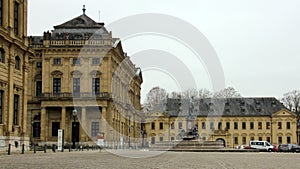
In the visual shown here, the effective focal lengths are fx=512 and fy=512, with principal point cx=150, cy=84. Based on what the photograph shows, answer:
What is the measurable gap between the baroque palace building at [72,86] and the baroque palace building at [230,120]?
120ft

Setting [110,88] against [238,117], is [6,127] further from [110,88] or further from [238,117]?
[238,117]

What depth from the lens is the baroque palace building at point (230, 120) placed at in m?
109

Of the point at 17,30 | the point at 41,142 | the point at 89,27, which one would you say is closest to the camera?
the point at 17,30

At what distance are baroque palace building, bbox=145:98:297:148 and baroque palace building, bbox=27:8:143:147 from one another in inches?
1443

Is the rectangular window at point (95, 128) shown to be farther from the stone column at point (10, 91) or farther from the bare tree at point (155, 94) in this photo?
the bare tree at point (155, 94)

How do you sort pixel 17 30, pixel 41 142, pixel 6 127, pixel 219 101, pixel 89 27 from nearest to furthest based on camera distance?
pixel 6 127
pixel 17 30
pixel 41 142
pixel 89 27
pixel 219 101

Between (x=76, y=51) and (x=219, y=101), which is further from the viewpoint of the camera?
(x=219, y=101)

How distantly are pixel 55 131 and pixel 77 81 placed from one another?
7.77 metres

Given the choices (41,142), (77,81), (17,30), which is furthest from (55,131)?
(17,30)

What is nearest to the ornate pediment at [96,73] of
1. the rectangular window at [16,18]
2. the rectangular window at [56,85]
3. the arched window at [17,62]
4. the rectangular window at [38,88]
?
the rectangular window at [56,85]

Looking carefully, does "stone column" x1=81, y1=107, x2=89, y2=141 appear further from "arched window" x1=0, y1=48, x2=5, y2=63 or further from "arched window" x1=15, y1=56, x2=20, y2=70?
"arched window" x1=0, y1=48, x2=5, y2=63

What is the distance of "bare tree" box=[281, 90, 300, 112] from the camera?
11819 centimetres

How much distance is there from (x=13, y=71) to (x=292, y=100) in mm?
89065

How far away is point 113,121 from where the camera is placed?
76312 millimetres
